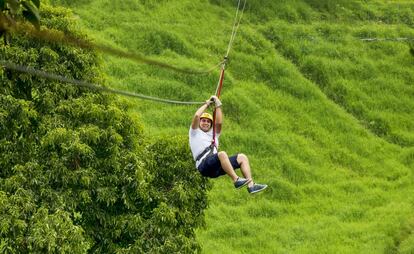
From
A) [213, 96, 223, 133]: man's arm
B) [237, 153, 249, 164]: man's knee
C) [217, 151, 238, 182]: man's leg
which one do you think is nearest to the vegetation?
[213, 96, 223, 133]: man's arm

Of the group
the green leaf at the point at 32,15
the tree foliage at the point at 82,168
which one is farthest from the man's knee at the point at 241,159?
the green leaf at the point at 32,15

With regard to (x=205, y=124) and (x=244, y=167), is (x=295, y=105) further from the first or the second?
(x=244, y=167)

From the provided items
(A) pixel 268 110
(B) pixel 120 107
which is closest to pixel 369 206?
(A) pixel 268 110

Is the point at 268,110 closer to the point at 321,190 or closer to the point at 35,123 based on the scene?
the point at 321,190

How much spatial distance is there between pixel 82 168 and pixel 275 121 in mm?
15409

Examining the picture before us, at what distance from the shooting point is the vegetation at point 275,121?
1340 centimetres

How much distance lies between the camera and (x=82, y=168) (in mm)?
12711

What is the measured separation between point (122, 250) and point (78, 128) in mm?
2074

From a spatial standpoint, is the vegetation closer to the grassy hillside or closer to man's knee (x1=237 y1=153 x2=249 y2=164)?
the grassy hillside

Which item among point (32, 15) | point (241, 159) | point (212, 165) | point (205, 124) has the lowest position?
point (212, 165)

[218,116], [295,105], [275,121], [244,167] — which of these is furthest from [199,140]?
[295,105]

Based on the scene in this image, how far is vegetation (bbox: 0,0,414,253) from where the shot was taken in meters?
13.4

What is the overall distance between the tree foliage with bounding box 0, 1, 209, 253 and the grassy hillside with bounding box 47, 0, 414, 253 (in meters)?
6.79

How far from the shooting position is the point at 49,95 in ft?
43.0
